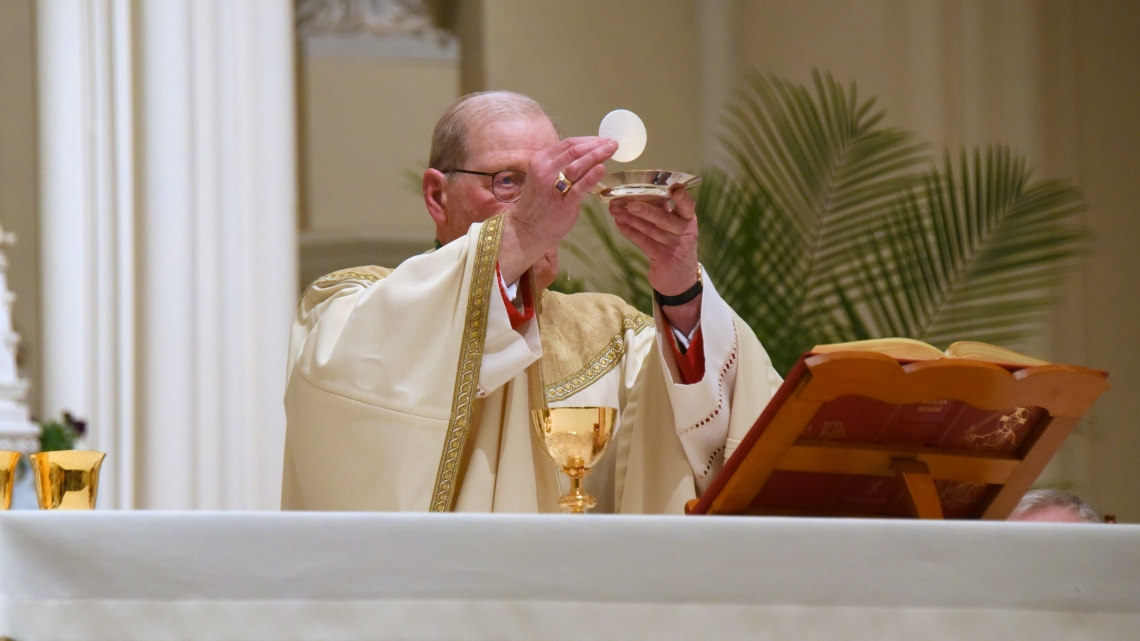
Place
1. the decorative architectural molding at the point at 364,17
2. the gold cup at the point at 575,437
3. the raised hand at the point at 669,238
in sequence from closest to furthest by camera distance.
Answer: the gold cup at the point at 575,437, the raised hand at the point at 669,238, the decorative architectural molding at the point at 364,17

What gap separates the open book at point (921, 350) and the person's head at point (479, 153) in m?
1.28

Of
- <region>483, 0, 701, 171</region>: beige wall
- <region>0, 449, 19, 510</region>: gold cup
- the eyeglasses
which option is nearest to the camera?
<region>0, 449, 19, 510</region>: gold cup

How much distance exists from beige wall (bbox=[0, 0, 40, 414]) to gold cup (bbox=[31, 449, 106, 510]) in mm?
3066

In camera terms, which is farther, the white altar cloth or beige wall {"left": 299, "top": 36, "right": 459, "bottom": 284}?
beige wall {"left": 299, "top": 36, "right": 459, "bottom": 284}

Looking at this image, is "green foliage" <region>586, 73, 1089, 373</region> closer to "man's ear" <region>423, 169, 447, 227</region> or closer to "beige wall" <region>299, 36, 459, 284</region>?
"man's ear" <region>423, 169, 447, 227</region>

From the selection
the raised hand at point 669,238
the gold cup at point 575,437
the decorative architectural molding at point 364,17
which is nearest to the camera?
the gold cup at point 575,437

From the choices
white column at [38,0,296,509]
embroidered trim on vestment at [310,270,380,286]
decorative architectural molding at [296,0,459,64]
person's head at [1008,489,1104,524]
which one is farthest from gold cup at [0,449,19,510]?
decorative architectural molding at [296,0,459,64]

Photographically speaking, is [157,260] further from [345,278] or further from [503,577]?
[503,577]

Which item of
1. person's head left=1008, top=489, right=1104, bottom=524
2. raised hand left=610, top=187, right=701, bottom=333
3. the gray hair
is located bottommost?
person's head left=1008, top=489, right=1104, bottom=524

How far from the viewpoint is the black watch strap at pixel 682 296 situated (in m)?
2.53

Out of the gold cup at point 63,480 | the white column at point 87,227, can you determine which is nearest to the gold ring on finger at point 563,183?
the gold cup at point 63,480

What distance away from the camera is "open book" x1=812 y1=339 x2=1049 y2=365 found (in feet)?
5.16

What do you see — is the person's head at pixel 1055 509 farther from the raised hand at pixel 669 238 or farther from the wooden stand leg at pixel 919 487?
the wooden stand leg at pixel 919 487

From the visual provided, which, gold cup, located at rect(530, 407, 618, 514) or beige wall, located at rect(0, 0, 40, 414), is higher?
beige wall, located at rect(0, 0, 40, 414)
